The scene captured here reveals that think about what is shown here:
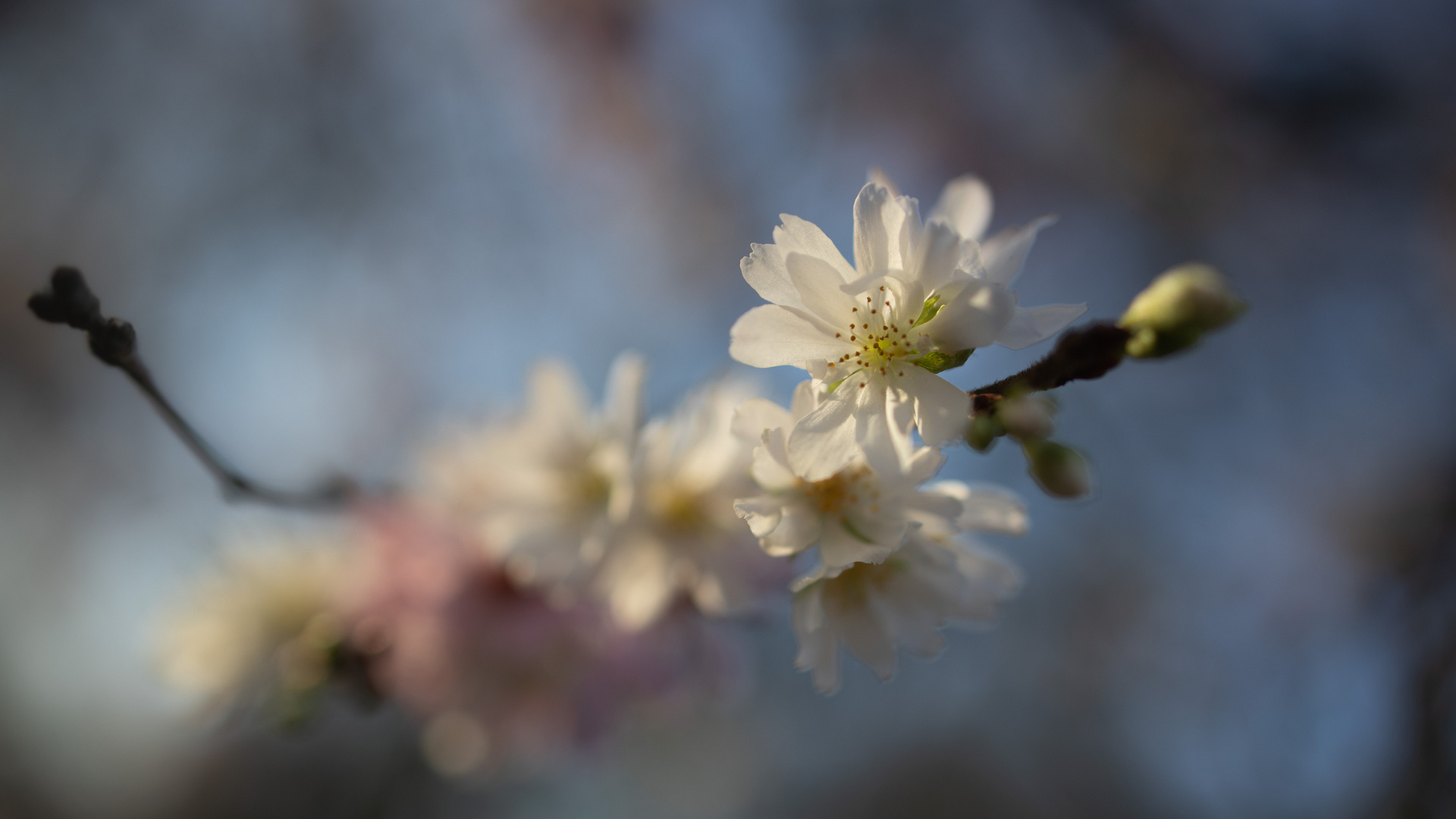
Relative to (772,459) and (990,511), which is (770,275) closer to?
(772,459)

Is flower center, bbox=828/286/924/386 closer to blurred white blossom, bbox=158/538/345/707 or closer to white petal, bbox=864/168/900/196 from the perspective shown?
white petal, bbox=864/168/900/196

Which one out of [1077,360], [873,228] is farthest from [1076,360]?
[873,228]

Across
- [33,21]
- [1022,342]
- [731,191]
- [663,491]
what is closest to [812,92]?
[731,191]

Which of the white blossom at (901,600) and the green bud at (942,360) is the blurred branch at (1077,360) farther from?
the white blossom at (901,600)

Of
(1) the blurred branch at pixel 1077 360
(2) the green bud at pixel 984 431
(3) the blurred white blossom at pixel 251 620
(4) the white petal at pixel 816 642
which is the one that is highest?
(3) the blurred white blossom at pixel 251 620

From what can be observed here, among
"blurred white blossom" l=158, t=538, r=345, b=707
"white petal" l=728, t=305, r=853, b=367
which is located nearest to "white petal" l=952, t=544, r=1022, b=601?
"white petal" l=728, t=305, r=853, b=367

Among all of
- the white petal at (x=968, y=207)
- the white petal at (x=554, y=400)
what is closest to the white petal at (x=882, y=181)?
the white petal at (x=968, y=207)

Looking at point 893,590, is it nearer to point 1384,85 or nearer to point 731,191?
point 731,191
